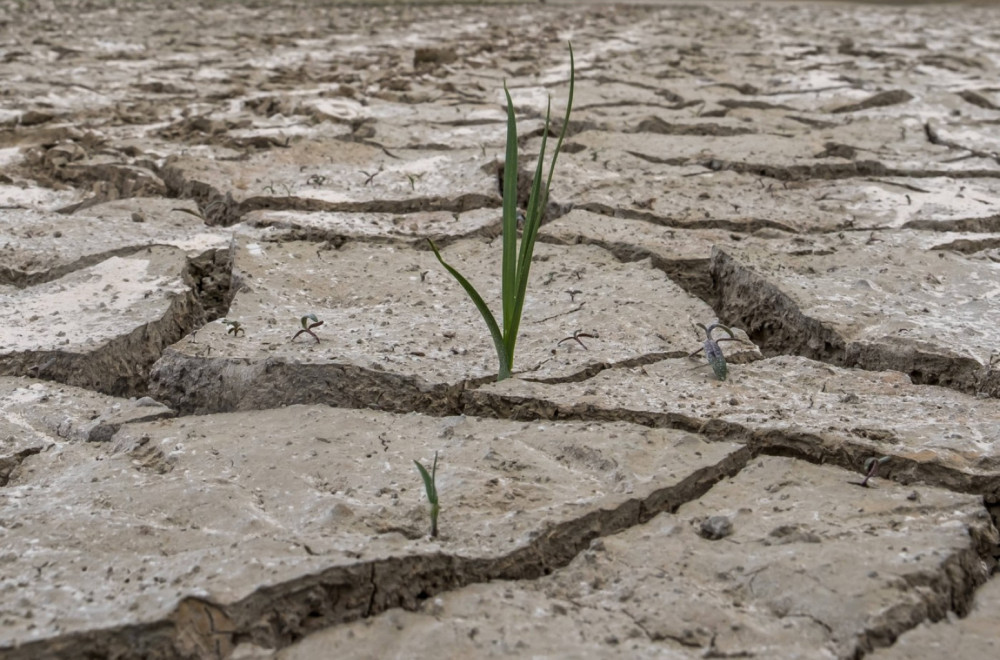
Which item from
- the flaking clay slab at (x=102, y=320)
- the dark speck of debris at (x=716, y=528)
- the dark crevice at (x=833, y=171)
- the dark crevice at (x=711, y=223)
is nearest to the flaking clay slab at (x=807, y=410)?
the dark speck of debris at (x=716, y=528)

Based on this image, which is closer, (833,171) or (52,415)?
(52,415)

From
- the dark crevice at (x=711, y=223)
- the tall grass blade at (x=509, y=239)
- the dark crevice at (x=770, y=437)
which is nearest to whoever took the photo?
the dark crevice at (x=770, y=437)

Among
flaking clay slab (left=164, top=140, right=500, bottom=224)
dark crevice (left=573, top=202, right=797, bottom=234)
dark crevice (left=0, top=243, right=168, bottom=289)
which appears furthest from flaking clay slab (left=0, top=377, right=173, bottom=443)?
dark crevice (left=573, top=202, right=797, bottom=234)

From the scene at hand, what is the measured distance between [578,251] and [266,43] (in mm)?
3554

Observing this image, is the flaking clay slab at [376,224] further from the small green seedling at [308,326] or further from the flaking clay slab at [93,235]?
the small green seedling at [308,326]

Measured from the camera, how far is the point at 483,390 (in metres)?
1.59

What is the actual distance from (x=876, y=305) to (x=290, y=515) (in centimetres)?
114

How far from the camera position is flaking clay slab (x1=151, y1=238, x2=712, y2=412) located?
163 cm

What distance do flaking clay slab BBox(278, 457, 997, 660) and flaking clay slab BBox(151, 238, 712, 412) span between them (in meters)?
0.46

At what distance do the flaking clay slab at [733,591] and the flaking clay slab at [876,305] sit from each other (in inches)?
17.9

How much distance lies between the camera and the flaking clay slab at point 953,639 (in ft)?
3.40

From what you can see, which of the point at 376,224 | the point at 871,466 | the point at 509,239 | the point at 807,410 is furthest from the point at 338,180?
the point at 871,466

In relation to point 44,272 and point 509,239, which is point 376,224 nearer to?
point 44,272

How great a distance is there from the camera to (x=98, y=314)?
1.90m
